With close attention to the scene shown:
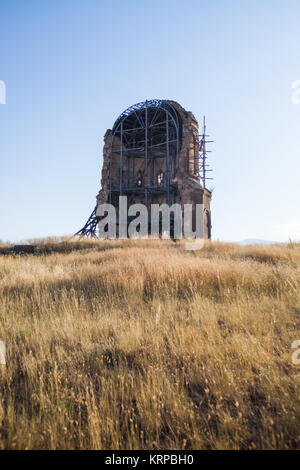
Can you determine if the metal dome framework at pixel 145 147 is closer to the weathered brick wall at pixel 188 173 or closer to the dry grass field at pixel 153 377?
the weathered brick wall at pixel 188 173

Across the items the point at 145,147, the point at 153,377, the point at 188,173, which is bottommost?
the point at 153,377

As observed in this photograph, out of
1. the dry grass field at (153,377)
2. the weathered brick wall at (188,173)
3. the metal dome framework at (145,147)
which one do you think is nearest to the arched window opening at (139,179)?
the metal dome framework at (145,147)

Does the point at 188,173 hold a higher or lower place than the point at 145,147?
lower

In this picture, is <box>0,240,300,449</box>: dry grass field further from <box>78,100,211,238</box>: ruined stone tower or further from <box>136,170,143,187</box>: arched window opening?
<box>136,170,143,187</box>: arched window opening

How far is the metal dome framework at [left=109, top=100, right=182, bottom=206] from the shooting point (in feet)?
63.0

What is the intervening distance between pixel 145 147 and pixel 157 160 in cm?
448

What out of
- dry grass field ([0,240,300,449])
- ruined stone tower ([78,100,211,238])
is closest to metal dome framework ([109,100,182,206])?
ruined stone tower ([78,100,211,238])

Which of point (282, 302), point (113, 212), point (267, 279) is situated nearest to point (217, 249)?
point (267, 279)

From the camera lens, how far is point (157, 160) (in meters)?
23.3

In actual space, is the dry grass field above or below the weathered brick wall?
below

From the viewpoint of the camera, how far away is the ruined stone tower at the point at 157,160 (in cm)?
1814

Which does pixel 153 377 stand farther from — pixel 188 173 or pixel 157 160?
pixel 157 160

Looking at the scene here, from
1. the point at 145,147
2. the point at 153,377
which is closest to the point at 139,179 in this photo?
the point at 145,147
